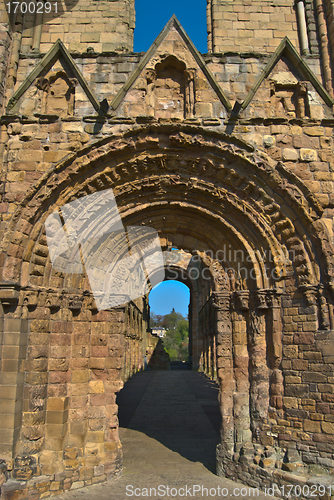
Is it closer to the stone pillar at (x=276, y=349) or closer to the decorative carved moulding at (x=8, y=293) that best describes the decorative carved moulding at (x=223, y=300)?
the stone pillar at (x=276, y=349)

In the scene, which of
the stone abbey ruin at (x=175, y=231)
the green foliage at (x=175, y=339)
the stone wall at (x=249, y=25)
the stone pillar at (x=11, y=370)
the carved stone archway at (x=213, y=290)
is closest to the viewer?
the stone pillar at (x=11, y=370)

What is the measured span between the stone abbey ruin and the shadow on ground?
1447 mm

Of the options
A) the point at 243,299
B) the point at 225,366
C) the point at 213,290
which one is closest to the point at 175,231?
the point at 213,290

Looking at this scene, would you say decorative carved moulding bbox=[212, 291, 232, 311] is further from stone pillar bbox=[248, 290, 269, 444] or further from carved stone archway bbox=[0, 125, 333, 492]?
stone pillar bbox=[248, 290, 269, 444]

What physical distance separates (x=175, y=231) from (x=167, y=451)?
4.16m

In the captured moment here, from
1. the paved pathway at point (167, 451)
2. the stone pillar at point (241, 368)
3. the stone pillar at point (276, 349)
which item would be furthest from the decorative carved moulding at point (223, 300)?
the paved pathway at point (167, 451)

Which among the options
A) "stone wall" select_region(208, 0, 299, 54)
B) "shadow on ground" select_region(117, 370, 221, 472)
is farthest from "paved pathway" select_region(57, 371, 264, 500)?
"stone wall" select_region(208, 0, 299, 54)

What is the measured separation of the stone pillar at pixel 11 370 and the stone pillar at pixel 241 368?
3.32 m

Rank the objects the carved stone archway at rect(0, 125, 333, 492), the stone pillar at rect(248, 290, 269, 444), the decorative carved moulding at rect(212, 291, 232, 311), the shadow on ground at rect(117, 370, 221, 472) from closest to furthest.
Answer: the carved stone archway at rect(0, 125, 333, 492), the stone pillar at rect(248, 290, 269, 444), the decorative carved moulding at rect(212, 291, 232, 311), the shadow on ground at rect(117, 370, 221, 472)

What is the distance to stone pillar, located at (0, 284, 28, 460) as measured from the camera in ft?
15.9

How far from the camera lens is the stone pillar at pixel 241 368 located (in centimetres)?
550

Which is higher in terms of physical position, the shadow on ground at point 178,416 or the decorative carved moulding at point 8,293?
the decorative carved moulding at point 8,293

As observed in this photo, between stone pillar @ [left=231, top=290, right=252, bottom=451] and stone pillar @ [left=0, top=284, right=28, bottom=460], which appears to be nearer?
stone pillar @ [left=0, top=284, right=28, bottom=460]

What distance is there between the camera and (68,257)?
5789 mm
